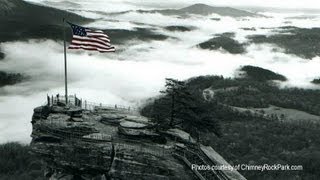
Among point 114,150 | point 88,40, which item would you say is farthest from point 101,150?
point 88,40

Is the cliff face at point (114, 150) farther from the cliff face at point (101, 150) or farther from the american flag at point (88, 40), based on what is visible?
the american flag at point (88, 40)

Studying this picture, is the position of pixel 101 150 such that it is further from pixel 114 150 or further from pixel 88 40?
pixel 88 40

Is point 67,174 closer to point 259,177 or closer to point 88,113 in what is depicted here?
point 88,113

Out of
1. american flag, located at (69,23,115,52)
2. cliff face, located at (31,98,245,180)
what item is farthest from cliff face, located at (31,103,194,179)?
american flag, located at (69,23,115,52)

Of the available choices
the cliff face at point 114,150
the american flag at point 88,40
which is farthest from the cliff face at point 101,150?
the american flag at point 88,40

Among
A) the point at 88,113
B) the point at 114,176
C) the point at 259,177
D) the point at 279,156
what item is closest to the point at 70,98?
the point at 88,113
